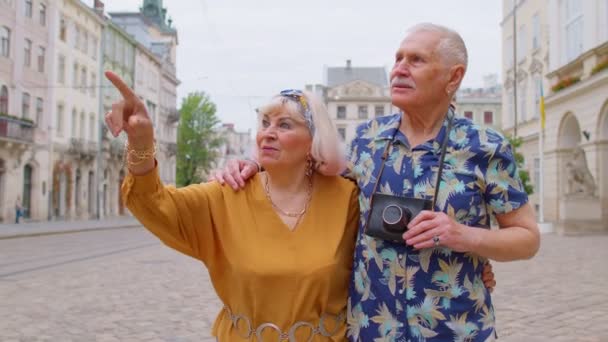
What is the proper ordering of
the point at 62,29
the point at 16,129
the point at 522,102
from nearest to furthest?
1. the point at 16,129
2. the point at 522,102
3. the point at 62,29

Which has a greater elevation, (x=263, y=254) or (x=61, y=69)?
(x=61, y=69)

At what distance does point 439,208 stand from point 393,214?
0.55 feet

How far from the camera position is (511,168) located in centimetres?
217

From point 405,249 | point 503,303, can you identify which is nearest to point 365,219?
point 405,249

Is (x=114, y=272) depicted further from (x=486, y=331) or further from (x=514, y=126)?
(x=514, y=126)

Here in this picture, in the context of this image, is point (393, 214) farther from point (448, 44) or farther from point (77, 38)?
point (77, 38)

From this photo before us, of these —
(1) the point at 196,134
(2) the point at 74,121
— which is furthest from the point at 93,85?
(1) the point at 196,134

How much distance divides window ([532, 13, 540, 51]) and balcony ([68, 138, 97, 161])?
86.9ft

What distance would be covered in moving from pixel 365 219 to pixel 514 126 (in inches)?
1440

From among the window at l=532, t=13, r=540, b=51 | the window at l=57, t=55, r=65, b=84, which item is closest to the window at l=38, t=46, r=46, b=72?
the window at l=57, t=55, r=65, b=84

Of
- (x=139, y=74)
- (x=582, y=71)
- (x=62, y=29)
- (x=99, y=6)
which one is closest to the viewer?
(x=582, y=71)

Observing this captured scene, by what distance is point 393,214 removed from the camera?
Result: 6.91 ft

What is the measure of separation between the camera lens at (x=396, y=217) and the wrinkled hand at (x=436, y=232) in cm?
5

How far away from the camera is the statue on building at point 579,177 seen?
830 inches
